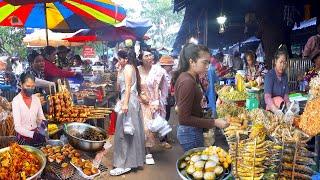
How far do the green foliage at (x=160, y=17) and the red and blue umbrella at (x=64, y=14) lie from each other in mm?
55781

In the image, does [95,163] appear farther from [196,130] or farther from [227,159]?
[227,159]

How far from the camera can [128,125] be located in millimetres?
6133

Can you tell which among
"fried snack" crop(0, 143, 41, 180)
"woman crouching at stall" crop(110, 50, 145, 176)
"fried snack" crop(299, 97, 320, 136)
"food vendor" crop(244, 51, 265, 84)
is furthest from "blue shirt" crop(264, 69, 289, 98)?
"fried snack" crop(0, 143, 41, 180)

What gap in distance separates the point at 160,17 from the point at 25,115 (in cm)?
6466

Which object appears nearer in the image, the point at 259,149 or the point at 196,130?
the point at 259,149

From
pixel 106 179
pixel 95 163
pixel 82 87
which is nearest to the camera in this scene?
pixel 95 163

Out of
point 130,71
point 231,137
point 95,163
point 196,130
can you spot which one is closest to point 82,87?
point 130,71

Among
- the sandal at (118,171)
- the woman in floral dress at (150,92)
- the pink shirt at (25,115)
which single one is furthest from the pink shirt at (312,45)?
the pink shirt at (25,115)

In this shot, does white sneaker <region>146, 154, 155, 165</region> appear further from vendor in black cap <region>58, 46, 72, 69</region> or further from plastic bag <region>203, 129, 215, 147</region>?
vendor in black cap <region>58, 46, 72, 69</region>

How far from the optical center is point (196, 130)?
384 cm

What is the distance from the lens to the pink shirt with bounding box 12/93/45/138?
4555 mm

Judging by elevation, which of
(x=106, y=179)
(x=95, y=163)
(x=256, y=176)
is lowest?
(x=106, y=179)

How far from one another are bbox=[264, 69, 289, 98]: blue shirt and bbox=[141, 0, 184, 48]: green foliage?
2380 inches

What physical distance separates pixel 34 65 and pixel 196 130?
14.1 ft
